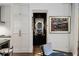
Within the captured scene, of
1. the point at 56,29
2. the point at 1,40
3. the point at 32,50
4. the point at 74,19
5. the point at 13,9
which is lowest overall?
the point at 32,50

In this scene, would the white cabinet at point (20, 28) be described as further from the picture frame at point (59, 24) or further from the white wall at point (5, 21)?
the picture frame at point (59, 24)

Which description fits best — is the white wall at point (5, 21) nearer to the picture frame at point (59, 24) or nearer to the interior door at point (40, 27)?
the interior door at point (40, 27)

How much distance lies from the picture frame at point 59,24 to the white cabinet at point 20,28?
283mm

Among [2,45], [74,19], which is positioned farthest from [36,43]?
[74,19]

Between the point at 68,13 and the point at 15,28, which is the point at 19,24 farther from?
the point at 68,13

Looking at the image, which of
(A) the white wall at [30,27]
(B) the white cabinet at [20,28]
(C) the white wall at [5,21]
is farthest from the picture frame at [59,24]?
(C) the white wall at [5,21]

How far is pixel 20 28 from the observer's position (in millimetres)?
1448

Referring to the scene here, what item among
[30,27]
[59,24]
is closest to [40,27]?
[30,27]

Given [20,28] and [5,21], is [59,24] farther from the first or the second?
[5,21]

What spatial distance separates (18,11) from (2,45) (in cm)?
42

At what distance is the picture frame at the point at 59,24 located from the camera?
137 cm

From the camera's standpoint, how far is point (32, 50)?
1.44m

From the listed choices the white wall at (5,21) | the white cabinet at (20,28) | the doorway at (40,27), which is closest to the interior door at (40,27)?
the doorway at (40,27)

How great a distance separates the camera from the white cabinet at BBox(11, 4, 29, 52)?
1.41 metres
